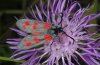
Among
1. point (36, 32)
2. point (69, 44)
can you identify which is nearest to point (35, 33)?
point (36, 32)

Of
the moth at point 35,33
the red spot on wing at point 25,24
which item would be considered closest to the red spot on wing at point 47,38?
the moth at point 35,33

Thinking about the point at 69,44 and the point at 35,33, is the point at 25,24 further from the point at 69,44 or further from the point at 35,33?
the point at 69,44

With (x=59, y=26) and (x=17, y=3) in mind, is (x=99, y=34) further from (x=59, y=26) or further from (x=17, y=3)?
(x=17, y=3)

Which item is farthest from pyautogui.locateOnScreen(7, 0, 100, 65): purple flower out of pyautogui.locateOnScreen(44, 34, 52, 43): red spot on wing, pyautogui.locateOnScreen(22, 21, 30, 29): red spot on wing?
pyautogui.locateOnScreen(22, 21, 30, 29): red spot on wing

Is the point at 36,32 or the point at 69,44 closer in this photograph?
the point at 36,32

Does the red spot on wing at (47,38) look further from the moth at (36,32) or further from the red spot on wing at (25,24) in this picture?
the red spot on wing at (25,24)

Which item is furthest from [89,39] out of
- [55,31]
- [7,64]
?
[7,64]

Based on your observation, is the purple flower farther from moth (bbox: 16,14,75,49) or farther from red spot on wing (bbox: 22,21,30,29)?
red spot on wing (bbox: 22,21,30,29)
